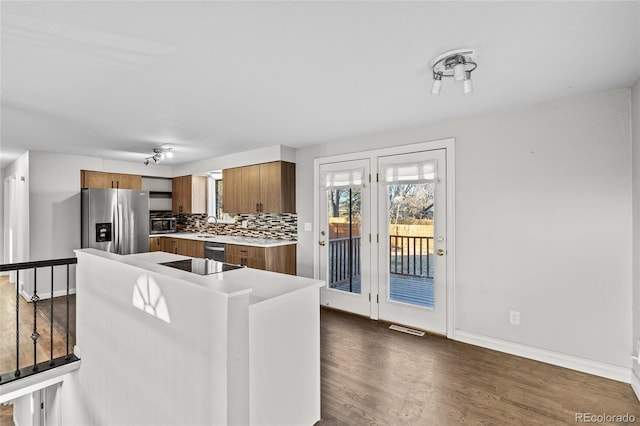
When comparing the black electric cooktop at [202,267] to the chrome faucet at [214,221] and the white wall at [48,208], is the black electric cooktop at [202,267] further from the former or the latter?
the white wall at [48,208]

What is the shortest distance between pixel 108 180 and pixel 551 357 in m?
6.89

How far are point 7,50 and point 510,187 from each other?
396cm

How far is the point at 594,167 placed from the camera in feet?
8.44

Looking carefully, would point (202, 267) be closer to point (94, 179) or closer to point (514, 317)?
point (514, 317)

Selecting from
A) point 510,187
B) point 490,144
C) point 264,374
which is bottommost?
point 264,374

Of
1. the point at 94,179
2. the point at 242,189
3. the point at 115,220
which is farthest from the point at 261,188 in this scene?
the point at 94,179

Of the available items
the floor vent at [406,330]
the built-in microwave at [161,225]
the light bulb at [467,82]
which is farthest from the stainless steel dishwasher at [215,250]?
the light bulb at [467,82]

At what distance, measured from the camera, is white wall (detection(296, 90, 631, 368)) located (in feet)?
8.20

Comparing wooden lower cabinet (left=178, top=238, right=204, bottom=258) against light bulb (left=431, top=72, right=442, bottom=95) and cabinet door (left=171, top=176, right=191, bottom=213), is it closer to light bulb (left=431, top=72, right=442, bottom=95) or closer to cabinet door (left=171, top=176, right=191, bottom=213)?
cabinet door (left=171, top=176, right=191, bottom=213)

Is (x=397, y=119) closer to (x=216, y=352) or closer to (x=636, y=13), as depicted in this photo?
(x=636, y=13)

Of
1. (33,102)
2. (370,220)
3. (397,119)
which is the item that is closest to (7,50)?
(33,102)

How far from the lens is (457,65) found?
6.31 ft

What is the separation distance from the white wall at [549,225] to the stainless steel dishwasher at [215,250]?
11.3 feet

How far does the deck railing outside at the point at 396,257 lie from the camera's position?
3.53 meters
